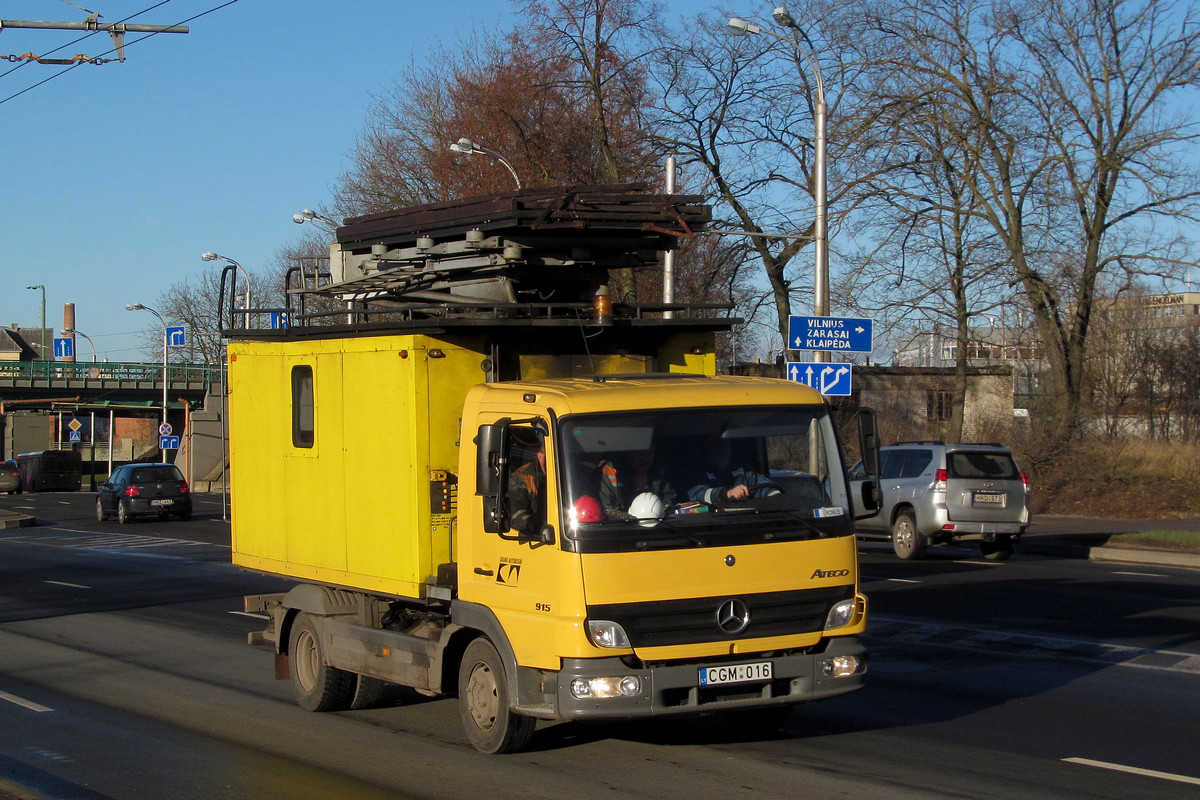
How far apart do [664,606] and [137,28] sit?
40.4ft

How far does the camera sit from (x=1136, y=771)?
6.85 m

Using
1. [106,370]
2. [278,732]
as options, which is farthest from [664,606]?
[106,370]

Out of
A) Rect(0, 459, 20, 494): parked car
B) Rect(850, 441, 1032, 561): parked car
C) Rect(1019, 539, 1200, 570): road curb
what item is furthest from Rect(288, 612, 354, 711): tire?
Rect(0, 459, 20, 494): parked car

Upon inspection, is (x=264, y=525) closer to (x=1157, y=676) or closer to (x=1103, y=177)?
(x=1157, y=676)

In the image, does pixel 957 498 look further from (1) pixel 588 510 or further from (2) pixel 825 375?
(1) pixel 588 510

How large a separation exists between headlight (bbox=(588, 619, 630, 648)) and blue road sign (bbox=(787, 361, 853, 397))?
1211 centimetres

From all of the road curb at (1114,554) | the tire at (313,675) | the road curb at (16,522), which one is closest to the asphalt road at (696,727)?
the tire at (313,675)

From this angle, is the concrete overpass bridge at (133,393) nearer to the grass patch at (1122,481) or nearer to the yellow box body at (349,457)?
the grass patch at (1122,481)

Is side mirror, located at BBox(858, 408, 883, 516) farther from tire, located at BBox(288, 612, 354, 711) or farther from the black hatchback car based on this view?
the black hatchback car

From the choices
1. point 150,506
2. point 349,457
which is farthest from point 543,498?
point 150,506

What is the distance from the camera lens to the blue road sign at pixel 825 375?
18.3 meters

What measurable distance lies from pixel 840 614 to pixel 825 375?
38.3ft

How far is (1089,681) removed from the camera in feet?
31.9

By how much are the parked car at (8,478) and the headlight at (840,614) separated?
60784 millimetres
